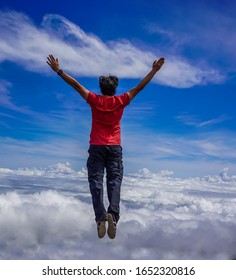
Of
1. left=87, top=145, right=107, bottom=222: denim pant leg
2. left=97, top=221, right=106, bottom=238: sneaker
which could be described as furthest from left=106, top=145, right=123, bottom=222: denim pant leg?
left=97, top=221, right=106, bottom=238: sneaker

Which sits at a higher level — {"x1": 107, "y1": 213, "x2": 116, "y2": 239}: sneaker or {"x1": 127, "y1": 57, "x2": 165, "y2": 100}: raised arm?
{"x1": 127, "y1": 57, "x2": 165, "y2": 100}: raised arm

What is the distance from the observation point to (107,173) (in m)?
9.77

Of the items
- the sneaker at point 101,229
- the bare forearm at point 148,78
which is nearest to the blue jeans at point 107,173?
the sneaker at point 101,229

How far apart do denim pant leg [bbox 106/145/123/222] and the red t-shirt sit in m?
0.26

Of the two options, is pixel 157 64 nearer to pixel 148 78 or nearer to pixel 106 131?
pixel 148 78

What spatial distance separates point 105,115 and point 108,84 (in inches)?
31.0

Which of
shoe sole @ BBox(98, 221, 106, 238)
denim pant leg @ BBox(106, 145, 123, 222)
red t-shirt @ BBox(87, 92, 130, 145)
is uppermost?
red t-shirt @ BBox(87, 92, 130, 145)

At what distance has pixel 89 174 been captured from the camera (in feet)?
31.6

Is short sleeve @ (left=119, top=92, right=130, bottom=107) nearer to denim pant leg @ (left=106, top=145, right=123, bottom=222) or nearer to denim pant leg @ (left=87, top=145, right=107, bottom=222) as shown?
denim pant leg @ (left=106, top=145, right=123, bottom=222)

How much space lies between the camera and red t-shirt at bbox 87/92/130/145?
9.45m

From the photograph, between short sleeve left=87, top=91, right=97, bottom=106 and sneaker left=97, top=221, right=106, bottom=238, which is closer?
sneaker left=97, top=221, right=106, bottom=238

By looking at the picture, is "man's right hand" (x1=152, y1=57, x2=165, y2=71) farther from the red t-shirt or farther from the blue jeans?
the blue jeans
